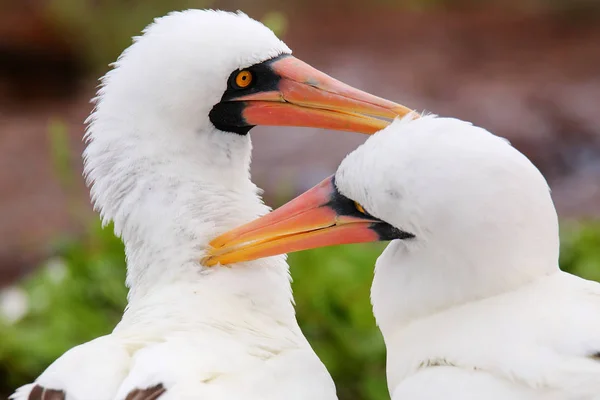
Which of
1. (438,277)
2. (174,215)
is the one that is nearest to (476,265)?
(438,277)

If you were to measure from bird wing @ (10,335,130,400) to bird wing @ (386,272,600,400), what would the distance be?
796 millimetres

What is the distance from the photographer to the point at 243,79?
133 inches

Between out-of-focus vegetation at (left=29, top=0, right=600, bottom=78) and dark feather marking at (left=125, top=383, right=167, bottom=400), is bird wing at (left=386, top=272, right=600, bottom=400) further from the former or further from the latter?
out-of-focus vegetation at (left=29, top=0, right=600, bottom=78)

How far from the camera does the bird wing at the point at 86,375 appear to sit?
272 cm

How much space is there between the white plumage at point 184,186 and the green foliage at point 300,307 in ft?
5.09

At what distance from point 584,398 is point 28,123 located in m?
8.89

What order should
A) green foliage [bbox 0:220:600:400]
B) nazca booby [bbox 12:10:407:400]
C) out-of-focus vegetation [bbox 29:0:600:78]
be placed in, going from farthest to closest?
out-of-focus vegetation [bbox 29:0:600:78]
green foliage [bbox 0:220:600:400]
nazca booby [bbox 12:10:407:400]

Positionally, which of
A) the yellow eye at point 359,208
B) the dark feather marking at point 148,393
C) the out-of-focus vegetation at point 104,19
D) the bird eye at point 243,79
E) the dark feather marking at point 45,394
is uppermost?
the out-of-focus vegetation at point 104,19

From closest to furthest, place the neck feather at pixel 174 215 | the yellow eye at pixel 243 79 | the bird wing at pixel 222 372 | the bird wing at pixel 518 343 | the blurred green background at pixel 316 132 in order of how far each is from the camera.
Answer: the bird wing at pixel 518 343 → the bird wing at pixel 222 372 → the neck feather at pixel 174 215 → the yellow eye at pixel 243 79 → the blurred green background at pixel 316 132

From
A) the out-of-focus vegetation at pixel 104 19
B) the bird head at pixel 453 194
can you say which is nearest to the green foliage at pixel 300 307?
the bird head at pixel 453 194

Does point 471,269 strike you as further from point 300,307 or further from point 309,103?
point 300,307

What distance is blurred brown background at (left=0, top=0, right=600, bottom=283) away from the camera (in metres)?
8.85

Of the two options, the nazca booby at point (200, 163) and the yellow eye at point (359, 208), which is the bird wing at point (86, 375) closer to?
the nazca booby at point (200, 163)

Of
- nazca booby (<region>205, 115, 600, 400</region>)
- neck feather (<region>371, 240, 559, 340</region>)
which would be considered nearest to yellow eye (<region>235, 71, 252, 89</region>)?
nazca booby (<region>205, 115, 600, 400</region>)
